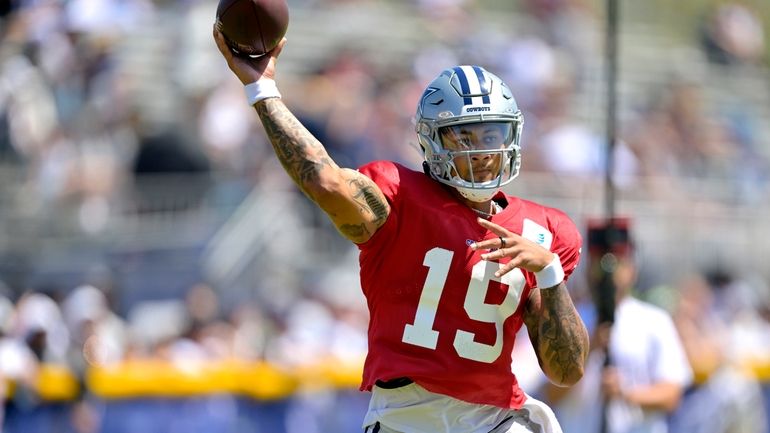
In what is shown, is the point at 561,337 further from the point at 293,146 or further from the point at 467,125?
the point at 293,146

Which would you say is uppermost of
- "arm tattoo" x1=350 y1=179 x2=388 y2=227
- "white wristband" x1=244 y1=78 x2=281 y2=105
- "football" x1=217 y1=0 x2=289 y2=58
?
"football" x1=217 y1=0 x2=289 y2=58

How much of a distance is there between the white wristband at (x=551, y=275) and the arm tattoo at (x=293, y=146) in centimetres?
67

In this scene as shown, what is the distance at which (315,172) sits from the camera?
11.4 ft

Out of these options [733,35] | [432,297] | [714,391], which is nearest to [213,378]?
[714,391]

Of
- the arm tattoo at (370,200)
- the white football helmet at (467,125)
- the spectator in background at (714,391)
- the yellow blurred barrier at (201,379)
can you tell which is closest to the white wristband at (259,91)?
the arm tattoo at (370,200)

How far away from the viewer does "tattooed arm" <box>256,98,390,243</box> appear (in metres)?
3.46

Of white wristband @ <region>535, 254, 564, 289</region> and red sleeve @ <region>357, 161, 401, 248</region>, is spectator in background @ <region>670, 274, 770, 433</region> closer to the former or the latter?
white wristband @ <region>535, 254, 564, 289</region>

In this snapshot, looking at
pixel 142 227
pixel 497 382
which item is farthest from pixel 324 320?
pixel 497 382

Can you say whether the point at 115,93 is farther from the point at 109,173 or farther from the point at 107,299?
the point at 107,299

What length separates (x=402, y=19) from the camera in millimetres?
12094

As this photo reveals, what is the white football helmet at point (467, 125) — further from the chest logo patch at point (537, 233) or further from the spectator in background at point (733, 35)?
the spectator in background at point (733, 35)

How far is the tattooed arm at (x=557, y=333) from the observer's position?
3.74 metres

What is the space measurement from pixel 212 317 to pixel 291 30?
319 centimetres

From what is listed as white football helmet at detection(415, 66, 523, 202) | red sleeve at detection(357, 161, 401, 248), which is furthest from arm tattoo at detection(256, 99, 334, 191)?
white football helmet at detection(415, 66, 523, 202)
